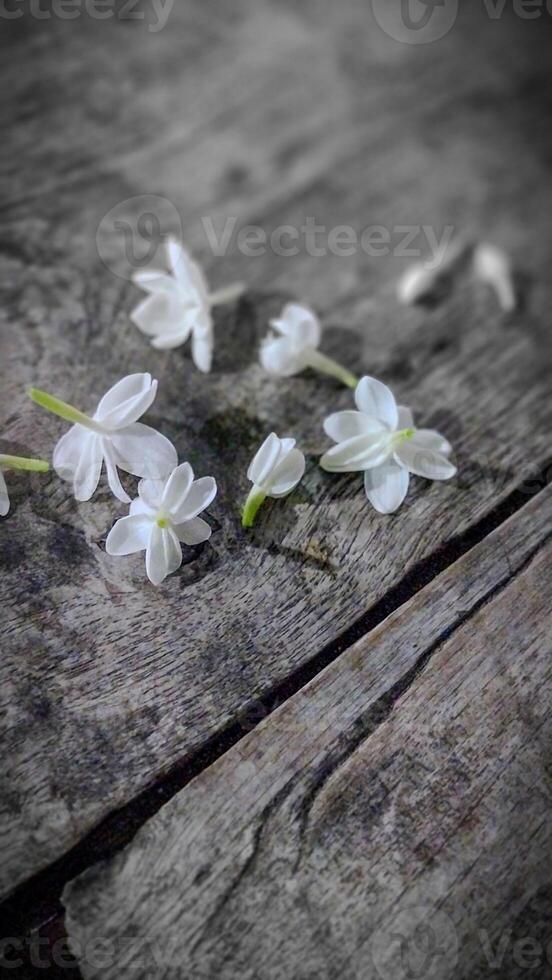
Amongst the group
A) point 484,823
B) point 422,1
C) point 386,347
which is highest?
point 422,1

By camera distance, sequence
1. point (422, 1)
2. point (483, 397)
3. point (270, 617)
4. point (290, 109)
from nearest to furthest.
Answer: point (270, 617) → point (483, 397) → point (290, 109) → point (422, 1)

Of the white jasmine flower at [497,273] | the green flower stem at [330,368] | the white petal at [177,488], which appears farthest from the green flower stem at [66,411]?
the white jasmine flower at [497,273]

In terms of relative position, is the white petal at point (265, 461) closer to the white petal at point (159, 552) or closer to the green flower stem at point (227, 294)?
the white petal at point (159, 552)

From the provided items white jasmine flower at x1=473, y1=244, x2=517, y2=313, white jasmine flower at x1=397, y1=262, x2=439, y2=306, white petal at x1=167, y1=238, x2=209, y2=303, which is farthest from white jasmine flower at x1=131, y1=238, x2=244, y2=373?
white jasmine flower at x1=473, y1=244, x2=517, y2=313

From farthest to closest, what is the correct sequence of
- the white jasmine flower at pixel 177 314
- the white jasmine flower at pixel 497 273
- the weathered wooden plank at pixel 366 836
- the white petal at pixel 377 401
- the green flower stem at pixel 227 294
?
the white jasmine flower at pixel 497 273
the green flower stem at pixel 227 294
the white jasmine flower at pixel 177 314
the white petal at pixel 377 401
the weathered wooden plank at pixel 366 836

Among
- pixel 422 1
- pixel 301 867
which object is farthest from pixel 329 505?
pixel 422 1

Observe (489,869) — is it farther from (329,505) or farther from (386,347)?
(386,347)

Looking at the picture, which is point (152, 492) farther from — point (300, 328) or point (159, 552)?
point (300, 328)
